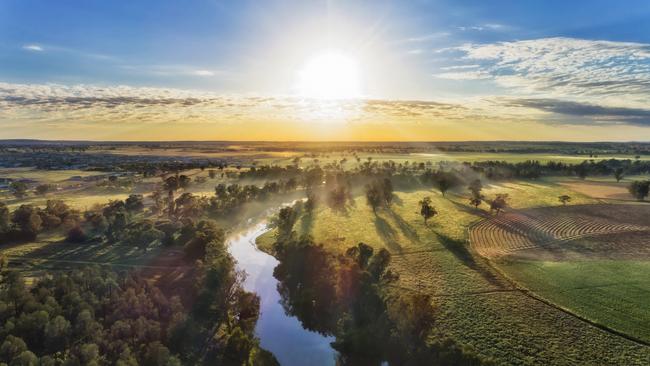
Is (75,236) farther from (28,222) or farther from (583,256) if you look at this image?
(583,256)

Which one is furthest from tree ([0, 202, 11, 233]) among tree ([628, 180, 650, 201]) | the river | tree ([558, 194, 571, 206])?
tree ([628, 180, 650, 201])

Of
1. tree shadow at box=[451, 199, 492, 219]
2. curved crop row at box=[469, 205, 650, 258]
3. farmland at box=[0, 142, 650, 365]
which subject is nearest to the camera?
farmland at box=[0, 142, 650, 365]

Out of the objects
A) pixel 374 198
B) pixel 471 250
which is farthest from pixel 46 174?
pixel 471 250

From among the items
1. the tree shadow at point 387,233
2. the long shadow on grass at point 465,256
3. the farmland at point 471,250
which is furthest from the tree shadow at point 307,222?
the long shadow on grass at point 465,256

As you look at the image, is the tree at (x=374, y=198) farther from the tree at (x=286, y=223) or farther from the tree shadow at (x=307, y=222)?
the tree at (x=286, y=223)

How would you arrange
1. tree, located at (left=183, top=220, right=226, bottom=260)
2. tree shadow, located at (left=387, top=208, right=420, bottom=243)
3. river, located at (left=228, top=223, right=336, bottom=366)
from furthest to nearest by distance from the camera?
tree shadow, located at (left=387, top=208, right=420, bottom=243) → tree, located at (left=183, top=220, right=226, bottom=260) → river, located at (left=228, top=223, right=336, bottom=366)

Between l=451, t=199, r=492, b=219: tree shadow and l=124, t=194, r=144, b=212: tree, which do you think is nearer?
l=451, t=199, r=492, b=219: tree shadow

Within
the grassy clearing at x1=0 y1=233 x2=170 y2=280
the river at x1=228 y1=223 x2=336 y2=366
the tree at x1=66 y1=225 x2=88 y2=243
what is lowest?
the river at x1=228 y1=223 x2=336 y2=366

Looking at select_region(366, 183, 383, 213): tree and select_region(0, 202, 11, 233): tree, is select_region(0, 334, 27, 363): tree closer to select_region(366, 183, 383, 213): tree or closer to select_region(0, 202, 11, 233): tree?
select_region(0, 202, 11, 233): tree
